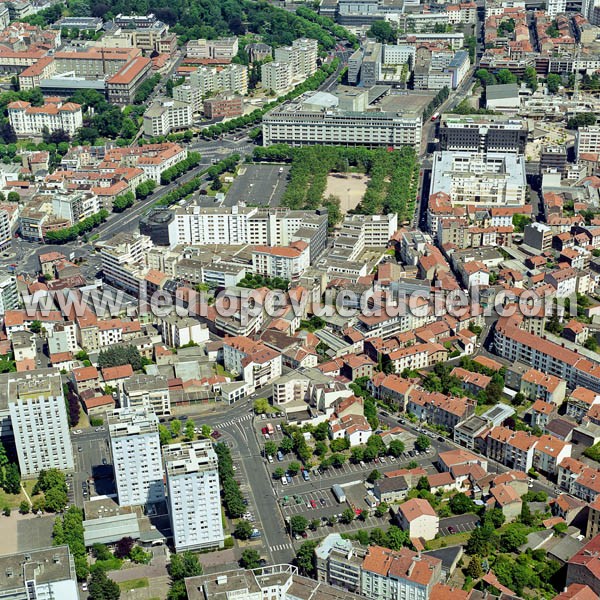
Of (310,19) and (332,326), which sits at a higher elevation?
(310,19)

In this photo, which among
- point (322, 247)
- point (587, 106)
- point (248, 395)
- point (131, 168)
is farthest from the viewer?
point (587, 106)

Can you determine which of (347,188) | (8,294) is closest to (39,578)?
(8,294)

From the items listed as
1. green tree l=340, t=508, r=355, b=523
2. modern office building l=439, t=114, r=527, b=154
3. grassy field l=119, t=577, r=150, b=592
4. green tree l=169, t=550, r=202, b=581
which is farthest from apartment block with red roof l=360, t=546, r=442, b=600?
modern office building l=439, t=114, r=527, b=154

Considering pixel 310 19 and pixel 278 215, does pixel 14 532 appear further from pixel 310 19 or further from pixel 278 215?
pixel 310 19

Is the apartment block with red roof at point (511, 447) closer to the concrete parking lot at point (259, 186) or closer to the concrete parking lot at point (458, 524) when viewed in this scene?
the concrete parking lot at point (458, 524)

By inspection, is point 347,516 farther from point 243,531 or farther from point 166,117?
point 166,117

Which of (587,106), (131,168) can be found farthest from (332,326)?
(587,106)

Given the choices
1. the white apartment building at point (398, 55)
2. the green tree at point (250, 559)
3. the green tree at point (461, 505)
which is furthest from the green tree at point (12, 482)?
the white apartment building at point (398, 55)
